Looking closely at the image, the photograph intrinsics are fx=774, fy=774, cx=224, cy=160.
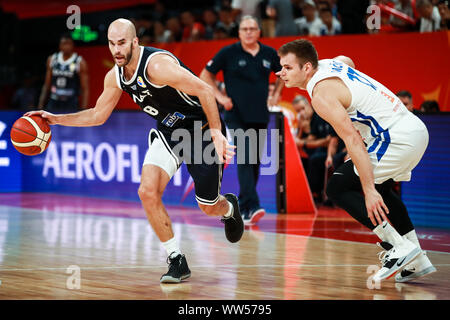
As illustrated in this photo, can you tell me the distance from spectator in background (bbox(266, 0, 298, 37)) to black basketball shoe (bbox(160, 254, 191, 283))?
7533 mm

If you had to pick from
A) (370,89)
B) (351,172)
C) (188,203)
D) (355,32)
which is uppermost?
(355,32)

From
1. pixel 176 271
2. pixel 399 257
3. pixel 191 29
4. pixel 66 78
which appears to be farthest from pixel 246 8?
pixel 399 257

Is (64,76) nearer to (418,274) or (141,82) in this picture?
(141,82)

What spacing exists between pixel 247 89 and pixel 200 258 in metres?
3.04

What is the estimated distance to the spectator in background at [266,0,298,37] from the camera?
12711 mm

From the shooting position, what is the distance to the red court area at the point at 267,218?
8.38 meters

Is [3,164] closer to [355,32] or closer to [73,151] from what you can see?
[73,151]

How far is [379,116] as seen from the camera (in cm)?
547

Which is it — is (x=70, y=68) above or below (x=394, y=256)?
above
